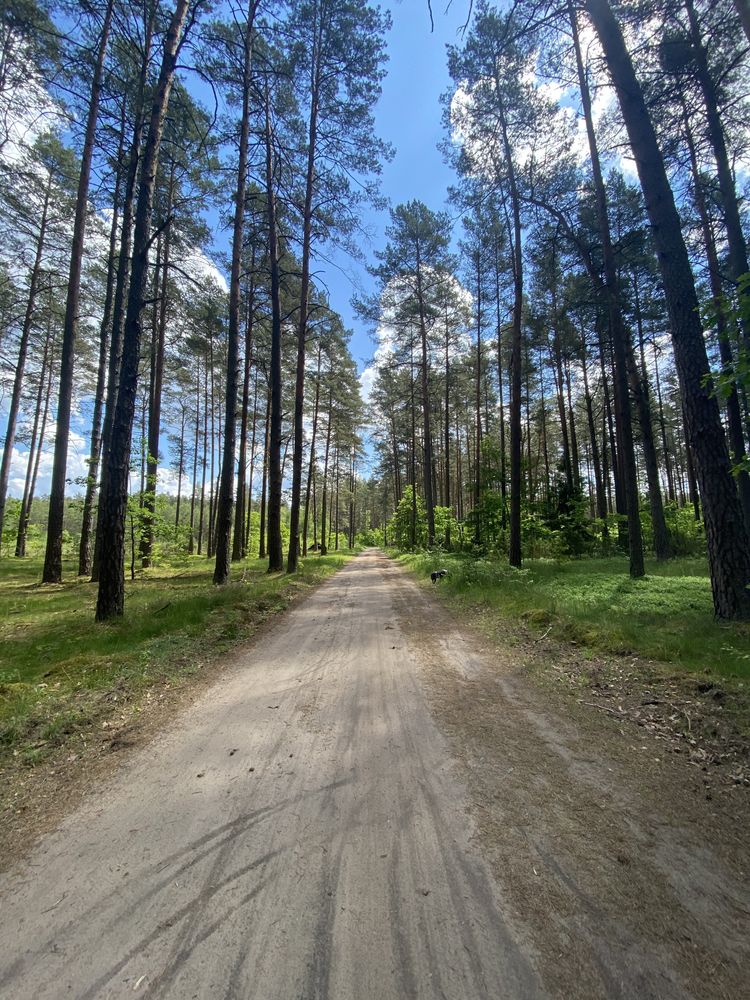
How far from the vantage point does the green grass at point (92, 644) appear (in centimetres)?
362

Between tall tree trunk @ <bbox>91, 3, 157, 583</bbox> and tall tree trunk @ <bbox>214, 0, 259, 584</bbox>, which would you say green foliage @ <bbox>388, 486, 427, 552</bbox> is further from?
tall tree trunk @ <bbox>91, 3, 157, 583</bbox>

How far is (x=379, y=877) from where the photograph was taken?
1949mm

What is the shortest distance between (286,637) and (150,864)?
4.42m

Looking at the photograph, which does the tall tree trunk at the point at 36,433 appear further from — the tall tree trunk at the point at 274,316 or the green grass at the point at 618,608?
the green grass at the point at 618,608

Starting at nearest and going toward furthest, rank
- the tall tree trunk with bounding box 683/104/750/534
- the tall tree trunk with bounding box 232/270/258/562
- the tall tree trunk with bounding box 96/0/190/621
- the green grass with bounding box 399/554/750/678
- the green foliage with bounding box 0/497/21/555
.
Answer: the green grass with bounding box 399/554/750/678
the tall tree trunk with bounding box 96/0/190/621
the tall tree trunk with bounding box 683/104/750/534
the tall tree trunk with bounding box 232/270/258/562
the green foliage with bounding box 0/497/21/555

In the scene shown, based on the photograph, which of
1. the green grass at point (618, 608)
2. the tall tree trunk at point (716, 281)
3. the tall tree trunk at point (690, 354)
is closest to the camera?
the green grass at point (618, 608)

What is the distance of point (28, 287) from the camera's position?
1500 cm

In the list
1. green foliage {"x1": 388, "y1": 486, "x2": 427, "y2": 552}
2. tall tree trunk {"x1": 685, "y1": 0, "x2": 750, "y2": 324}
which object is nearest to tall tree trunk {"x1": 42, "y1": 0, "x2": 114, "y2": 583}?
tall tree trunk {"x1": 685, "y1": 0, "x2": 750, "y2": 324}

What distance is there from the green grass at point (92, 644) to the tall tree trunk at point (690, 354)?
6.94m

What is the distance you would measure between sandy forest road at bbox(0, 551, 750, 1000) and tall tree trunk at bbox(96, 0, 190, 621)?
162 inches

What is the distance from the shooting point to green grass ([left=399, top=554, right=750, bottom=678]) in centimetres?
466

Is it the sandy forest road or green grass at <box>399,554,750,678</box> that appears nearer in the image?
the sandy forest road

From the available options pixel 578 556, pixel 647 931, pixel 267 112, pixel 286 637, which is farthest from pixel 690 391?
pixel 267 112

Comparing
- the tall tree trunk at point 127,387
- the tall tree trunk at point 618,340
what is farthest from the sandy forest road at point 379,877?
the tall tree trunk at point 618,340
